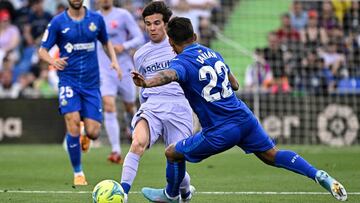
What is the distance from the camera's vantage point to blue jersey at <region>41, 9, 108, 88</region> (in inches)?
497

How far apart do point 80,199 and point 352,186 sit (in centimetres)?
352

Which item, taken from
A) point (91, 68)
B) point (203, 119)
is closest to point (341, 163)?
point (91, 68)

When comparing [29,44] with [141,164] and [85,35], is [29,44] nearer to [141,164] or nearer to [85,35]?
[141,164]

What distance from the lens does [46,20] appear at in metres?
24.3

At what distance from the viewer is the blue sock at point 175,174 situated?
9.22m

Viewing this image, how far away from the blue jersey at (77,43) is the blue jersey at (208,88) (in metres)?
4.09

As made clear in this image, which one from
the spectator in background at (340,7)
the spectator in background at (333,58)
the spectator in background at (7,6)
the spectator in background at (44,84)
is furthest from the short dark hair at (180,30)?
the spectator in background at (7,6)

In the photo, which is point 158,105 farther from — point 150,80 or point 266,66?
point 266,66

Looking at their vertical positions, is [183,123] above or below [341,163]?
above

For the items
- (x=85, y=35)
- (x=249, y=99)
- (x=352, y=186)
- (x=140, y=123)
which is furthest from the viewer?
(x=249, y=99)

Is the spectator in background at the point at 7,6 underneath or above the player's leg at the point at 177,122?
underneath

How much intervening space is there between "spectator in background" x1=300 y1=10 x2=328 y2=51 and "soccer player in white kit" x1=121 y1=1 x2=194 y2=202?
13.1 meters

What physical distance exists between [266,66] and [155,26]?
12584 millimetres

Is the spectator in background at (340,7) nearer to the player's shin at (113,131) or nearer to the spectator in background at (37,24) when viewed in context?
the spectator in background at (37,24)
